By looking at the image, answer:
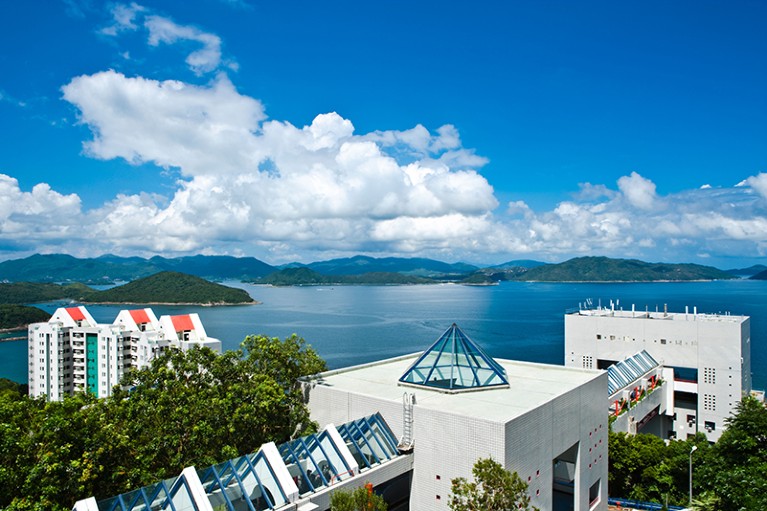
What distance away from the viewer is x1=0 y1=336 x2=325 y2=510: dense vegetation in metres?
12.6

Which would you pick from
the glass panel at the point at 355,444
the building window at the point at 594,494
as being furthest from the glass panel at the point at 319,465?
the building window at the point at 594,494

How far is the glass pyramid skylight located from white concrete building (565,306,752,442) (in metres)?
24.2

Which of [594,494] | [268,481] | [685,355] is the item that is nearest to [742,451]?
[594,494]

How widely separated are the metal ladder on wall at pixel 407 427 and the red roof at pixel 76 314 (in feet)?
186

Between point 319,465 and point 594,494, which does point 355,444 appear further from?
point 594,494

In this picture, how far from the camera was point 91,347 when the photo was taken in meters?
59.3

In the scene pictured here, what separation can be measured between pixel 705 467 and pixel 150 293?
590ft

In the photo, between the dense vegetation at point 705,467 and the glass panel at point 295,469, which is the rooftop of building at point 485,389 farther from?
the dense vegetation at point 705,467

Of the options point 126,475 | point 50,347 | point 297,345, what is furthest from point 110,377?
point 126,475

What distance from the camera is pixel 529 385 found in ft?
73.9

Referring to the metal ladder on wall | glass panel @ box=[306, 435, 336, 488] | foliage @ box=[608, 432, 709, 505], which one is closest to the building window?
foliage @ box=[608, 432, 709, 505]

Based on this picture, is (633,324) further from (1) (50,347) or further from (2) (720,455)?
(1) (50,347)

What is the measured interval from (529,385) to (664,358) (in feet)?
99.3

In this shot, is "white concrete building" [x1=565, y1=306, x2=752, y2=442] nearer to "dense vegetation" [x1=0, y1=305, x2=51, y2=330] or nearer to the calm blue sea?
the calm blue sea
